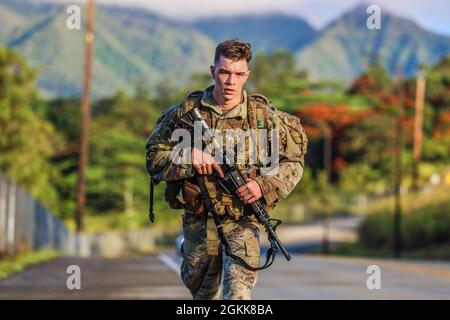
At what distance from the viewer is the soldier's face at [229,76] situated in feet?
26.9

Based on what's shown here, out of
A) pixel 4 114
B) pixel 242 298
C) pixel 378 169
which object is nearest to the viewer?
pixel 242 298

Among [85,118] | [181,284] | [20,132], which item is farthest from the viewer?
[20,132]

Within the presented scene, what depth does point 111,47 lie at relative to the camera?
526ft

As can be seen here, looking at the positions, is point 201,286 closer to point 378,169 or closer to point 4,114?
point 4,114

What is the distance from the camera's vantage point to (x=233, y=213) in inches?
330

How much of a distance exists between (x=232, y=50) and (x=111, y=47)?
153 m

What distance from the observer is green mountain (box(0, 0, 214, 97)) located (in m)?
117

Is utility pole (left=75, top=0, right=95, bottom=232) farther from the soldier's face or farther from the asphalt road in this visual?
the soldier's face

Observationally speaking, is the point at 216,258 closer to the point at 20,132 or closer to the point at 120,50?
the point at 20,132

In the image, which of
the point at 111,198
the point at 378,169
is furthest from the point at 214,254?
the point at 378,169

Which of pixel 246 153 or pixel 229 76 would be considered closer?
pixel 229 76

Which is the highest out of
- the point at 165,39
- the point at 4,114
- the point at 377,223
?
the point at 165,39

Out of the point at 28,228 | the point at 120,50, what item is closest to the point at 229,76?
the point at 28,228
